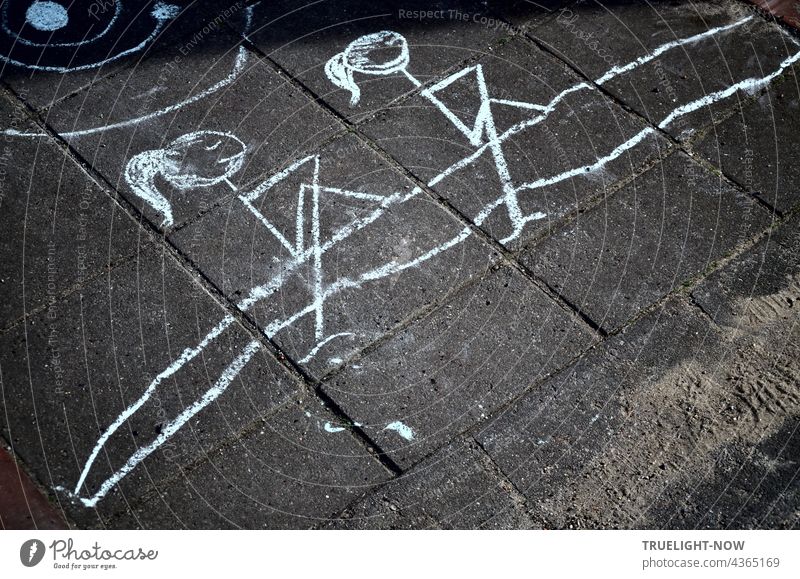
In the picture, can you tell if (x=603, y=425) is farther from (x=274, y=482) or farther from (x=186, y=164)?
(x=186, y=164)

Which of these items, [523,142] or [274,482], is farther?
[523,142]

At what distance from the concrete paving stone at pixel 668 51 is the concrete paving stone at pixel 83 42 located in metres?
2.01

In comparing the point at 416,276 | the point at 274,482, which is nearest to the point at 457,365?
the point at 416,276

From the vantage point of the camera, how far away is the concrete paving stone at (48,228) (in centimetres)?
485

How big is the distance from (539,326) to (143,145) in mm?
2252

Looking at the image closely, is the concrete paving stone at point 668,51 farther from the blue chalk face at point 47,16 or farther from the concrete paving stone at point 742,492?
the blue chalk face at point 47,16

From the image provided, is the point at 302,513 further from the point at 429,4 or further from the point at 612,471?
the point at 429,4

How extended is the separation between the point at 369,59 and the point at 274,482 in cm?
259

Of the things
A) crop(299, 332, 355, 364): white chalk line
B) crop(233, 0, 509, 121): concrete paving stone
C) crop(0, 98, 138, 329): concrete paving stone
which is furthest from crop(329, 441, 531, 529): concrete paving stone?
crop(233, 0, 509, 121): concrete paving stone

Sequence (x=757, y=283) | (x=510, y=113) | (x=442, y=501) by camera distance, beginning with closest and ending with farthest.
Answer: (x=442, y=501), (x=757, y=283), (x=510, y=113)

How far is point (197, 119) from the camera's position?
554 centimetres

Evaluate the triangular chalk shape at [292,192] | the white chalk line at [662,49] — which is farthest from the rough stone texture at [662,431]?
the white chalk line at [662,49]

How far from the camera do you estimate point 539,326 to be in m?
4.60

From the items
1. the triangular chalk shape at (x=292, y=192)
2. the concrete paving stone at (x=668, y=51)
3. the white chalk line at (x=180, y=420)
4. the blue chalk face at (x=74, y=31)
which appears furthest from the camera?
the blue chalk face at (x=74, y=31)
